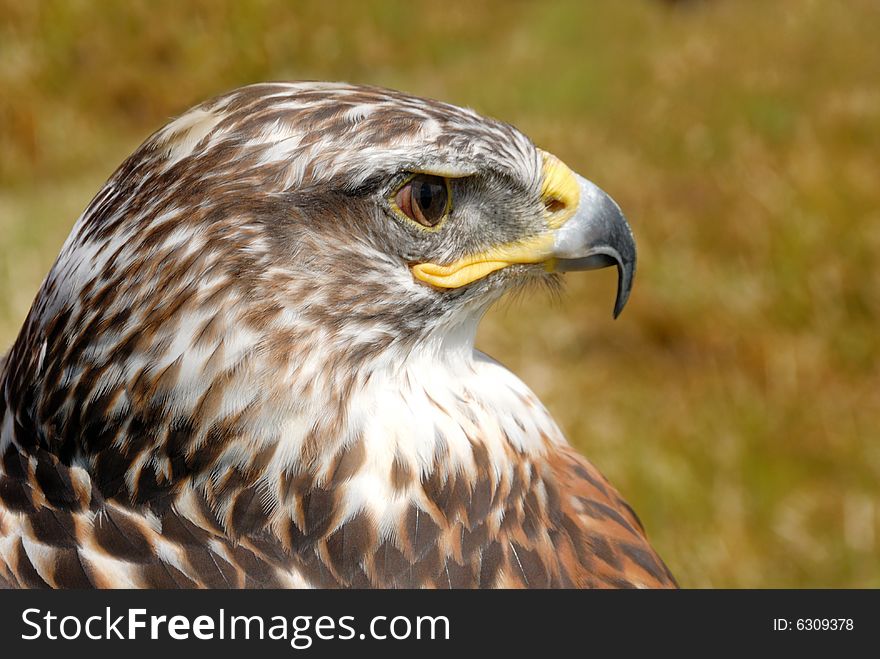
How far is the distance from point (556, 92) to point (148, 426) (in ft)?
18.0

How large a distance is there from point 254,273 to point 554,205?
0.56m

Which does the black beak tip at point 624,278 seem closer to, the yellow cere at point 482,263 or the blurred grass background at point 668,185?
the yellow cere at point 482,263

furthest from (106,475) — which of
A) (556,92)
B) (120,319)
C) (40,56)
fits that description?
(40,56)

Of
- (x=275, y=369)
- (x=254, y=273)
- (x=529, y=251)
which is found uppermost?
(x=529, y=251)

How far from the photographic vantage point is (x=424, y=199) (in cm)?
180

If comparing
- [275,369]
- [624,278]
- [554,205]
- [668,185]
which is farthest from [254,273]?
[668,185]

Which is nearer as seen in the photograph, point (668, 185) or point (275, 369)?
point (275, 369)

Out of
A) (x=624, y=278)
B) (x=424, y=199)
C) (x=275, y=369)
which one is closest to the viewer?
(x=275, y=369)

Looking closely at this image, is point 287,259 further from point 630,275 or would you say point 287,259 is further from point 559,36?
point 559,36

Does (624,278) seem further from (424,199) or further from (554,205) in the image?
(424,199)

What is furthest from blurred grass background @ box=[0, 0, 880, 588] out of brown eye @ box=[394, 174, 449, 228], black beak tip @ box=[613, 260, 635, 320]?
brown eye @ box=[394, 174, 449, 228]

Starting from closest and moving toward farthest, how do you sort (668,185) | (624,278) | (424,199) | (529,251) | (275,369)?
(275,369) < (424,199) < (529,251) < (624,278) < (668,185)

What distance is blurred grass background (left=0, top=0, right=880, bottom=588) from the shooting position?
147 inches

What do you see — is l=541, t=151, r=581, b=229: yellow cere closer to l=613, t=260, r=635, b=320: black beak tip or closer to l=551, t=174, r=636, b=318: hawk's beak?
l=551, t=174, r=636, b=318: hawk's beak
